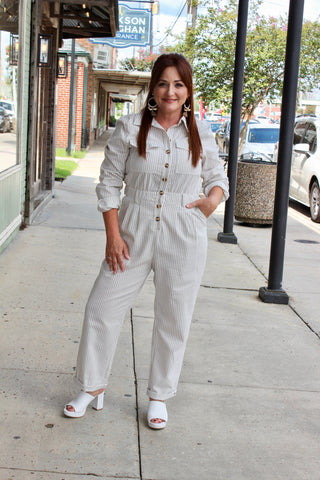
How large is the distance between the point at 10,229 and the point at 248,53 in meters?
11.8

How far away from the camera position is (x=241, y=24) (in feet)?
27.8

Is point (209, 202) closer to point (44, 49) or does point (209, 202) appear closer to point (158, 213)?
point (158, 213)

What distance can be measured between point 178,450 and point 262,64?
50.2 ft

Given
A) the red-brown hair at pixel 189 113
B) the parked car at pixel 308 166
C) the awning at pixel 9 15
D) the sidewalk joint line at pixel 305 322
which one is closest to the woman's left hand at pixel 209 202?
the red-brown hair at pixel 189 113

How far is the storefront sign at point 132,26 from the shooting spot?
70.9ft

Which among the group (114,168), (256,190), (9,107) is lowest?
(256,190)

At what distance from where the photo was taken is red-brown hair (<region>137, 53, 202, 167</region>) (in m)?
3.18

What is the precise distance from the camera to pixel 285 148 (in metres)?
5.98

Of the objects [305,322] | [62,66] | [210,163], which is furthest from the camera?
[62,66]

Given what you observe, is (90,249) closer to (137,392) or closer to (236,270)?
(236,270)

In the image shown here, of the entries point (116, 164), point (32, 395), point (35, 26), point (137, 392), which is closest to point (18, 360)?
point (32, 395)

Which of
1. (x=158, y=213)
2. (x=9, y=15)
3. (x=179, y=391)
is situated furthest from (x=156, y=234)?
(x=9, y=15)

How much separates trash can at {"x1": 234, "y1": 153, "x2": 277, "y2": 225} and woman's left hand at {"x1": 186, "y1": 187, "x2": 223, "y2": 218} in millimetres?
6781

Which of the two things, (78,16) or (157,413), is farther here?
(78,16)
